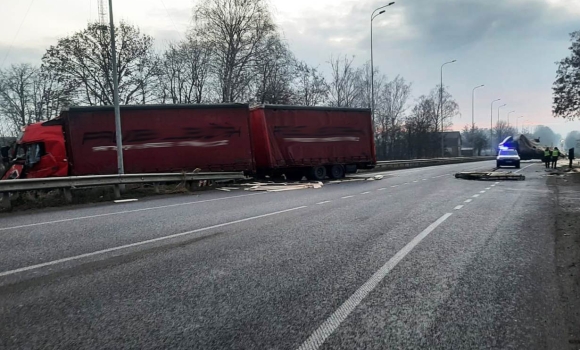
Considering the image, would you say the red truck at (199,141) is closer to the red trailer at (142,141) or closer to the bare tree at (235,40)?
the red trailer at (142,141)

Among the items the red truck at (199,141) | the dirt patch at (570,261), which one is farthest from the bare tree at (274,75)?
the dirt patch at (570,261)

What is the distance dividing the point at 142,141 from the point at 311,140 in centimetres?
822

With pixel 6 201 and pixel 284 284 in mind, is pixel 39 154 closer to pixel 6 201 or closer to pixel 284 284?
pixel 6 201

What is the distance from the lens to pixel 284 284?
4.59 meters

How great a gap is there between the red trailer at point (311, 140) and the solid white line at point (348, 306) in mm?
14722

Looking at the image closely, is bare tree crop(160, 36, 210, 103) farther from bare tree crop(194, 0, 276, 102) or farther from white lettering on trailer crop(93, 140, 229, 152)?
white lettering on trailer crop(93, 140, 229, 152)

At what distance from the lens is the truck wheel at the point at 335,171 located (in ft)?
76.6

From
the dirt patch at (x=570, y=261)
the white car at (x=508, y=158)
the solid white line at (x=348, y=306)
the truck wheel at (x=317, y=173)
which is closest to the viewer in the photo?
the solid white line at (x=348, y=306)

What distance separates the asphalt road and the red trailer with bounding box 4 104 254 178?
27.1 feet

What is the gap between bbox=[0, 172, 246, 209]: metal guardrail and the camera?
1233cm

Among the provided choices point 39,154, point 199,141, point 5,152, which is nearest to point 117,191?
point 39,154

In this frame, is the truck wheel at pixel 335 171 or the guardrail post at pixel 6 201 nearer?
the guardrail post at pixel 6 201

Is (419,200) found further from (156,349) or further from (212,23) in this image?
(212,23)

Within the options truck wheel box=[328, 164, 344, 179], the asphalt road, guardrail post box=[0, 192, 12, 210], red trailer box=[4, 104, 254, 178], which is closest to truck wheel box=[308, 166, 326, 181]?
truck wheel box=[328, 164, 344, 179]
